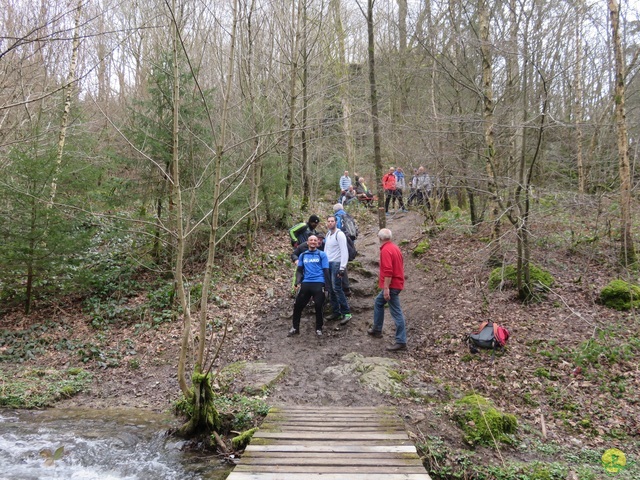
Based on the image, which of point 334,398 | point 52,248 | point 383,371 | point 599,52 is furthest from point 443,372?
point 599,52

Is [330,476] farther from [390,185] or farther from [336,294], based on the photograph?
[390,185]

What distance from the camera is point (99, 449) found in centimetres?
530

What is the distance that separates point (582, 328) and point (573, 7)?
7.55 meters

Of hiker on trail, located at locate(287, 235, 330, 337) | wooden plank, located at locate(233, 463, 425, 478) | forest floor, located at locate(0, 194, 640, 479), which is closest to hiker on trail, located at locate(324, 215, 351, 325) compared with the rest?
forest floor, located at locate(0, 194, 640, 479)

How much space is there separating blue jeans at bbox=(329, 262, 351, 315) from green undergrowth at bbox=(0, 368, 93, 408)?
4.97 metres

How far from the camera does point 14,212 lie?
964 cm

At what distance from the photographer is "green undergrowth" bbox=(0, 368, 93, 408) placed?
6824 millimetres

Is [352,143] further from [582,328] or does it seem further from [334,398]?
[334,398]

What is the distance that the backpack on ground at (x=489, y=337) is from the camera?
7.43 metres

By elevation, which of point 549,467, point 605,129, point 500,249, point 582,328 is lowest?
point 549,467

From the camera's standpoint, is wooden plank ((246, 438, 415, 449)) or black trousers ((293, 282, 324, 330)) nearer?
wooden plank ((246, 438, 415, 449))

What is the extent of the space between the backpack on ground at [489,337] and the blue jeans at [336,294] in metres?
2.84

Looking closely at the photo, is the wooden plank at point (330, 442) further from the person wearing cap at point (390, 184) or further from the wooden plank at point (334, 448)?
the person wearing cap at point (390, 184)

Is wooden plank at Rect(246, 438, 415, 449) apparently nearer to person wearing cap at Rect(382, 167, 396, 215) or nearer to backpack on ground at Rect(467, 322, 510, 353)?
backpack on ground at Rect(467, 322, 510, 353)
